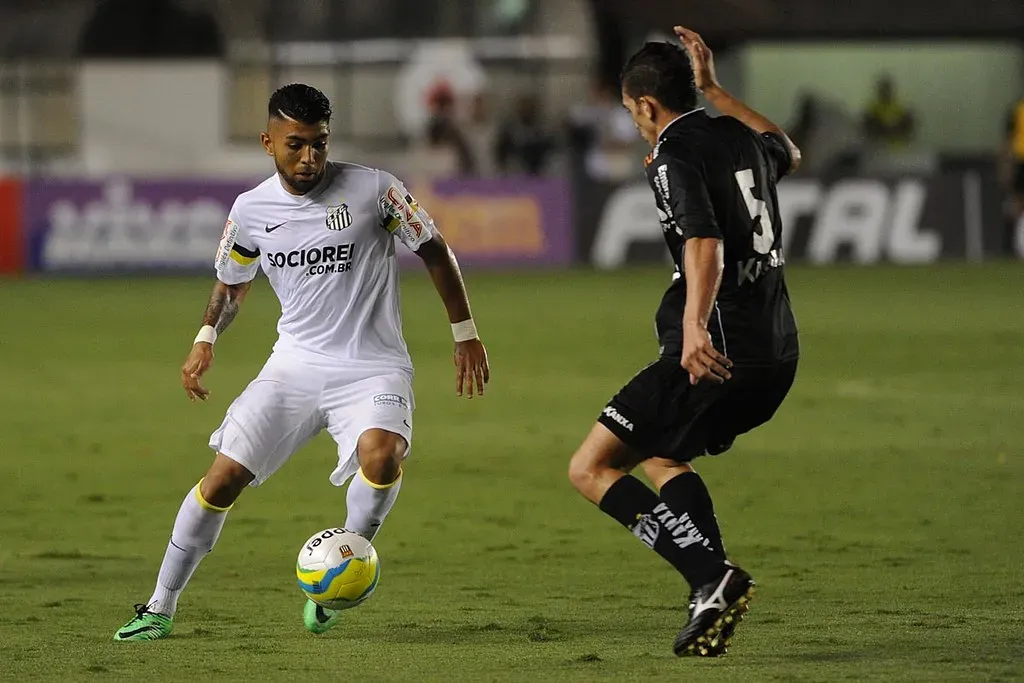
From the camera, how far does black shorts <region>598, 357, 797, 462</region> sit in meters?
6.44

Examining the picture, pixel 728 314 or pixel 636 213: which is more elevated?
pixel 728 314

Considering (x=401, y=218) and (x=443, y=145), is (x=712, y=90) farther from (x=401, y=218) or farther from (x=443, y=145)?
(x=443, y=145)

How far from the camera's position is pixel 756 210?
646 centimetres

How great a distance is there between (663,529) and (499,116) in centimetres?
2570

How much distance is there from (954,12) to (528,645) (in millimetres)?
29077

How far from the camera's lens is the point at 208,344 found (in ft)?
23.6

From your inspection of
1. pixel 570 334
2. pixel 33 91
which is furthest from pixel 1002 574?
pixel 33 91

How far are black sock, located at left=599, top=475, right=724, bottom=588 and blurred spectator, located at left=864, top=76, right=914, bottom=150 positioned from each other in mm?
25240

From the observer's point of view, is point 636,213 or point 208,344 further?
point 636,213

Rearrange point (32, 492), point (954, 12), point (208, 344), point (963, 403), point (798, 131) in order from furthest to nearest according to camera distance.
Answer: point (954, 12) < point (798, 131) < point (963, 403) < point (32, 492) < point (208, 344)

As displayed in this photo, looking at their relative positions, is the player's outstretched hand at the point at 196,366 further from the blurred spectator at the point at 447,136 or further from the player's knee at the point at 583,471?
the blurred spectator at the point at 447,136

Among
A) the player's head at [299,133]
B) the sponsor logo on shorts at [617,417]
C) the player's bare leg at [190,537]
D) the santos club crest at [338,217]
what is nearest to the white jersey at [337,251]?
the santos club crest at [338,217]

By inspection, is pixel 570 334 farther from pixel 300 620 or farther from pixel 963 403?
pixel 300 620

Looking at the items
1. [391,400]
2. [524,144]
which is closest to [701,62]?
[391,400]
